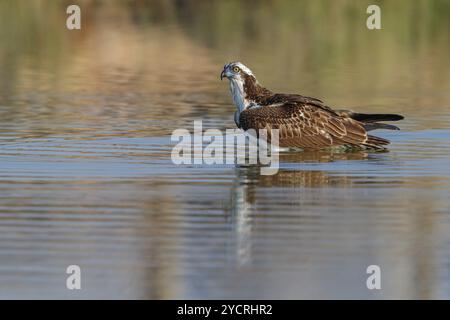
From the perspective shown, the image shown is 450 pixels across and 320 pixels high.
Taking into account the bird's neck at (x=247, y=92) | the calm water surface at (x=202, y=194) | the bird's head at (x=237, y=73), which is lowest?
the calm water surface at (x=202, y=194)

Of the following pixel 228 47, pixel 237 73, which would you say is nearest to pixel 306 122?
pixel 237 73

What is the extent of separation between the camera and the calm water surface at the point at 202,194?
1136 cm

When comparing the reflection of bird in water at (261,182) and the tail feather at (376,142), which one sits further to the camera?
the tail feather at (376,142)

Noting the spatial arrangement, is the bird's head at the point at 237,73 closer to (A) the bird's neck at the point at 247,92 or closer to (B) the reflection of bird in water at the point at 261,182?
(A) the bird's neck at the point at 247,92

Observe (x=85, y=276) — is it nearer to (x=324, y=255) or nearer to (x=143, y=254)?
(x=143, y=254)

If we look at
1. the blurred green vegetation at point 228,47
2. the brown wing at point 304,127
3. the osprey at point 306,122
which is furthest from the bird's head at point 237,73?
the blurred green vegetation at point 228,47

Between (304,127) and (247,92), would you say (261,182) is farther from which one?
(247,92)

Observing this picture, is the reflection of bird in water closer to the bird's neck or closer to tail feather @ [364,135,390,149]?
tail feather @ [364,135,390,149]

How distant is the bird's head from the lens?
20.2 m

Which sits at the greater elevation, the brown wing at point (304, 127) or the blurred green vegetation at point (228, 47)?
the blurred green vegetation at point (228, 47)

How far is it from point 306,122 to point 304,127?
76mm

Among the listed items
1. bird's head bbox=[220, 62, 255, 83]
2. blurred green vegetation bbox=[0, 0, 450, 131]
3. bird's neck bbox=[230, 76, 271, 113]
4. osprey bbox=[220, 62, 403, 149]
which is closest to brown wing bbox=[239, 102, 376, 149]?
osprey bbox=[220, 62, 403, 149]

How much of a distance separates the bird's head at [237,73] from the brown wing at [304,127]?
0.67 m

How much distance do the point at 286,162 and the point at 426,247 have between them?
5900mm
